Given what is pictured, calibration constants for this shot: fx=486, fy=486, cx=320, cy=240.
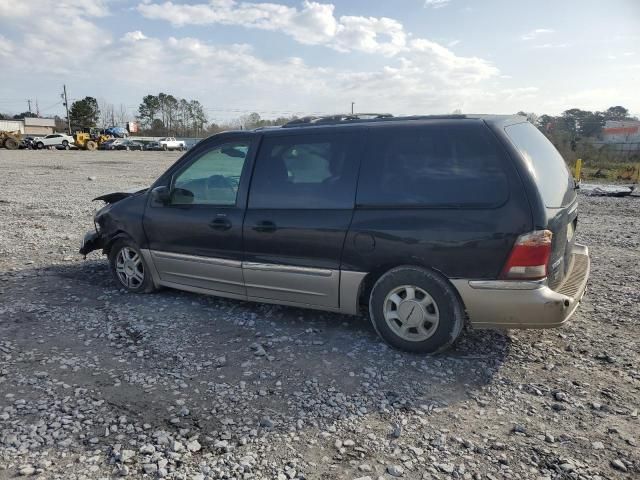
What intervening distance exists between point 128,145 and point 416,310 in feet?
198

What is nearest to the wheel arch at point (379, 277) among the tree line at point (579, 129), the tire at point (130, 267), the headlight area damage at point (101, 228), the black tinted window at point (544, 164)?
the black tinted window at point (544, 164)

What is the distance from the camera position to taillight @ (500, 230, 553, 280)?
11.4 feet

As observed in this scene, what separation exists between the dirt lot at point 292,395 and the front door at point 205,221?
374mm

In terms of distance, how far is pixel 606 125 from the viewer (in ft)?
155

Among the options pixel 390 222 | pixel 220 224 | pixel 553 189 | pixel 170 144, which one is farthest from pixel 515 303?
pixel 170 144

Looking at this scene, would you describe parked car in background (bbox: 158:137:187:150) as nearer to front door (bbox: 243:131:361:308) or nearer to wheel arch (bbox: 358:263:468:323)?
front door (bbox: 243:131:361:308)

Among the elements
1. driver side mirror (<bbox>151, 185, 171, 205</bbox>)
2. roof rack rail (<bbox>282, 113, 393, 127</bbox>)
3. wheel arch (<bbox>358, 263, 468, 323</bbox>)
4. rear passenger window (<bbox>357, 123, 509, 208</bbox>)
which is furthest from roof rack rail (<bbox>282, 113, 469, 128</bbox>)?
driver side mirror (<bbox>151, 185, 171, 205</bbox>)

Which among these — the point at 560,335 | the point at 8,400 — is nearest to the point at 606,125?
the point at 560,335

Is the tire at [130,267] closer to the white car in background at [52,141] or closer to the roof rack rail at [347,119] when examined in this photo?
the roof rack rail at [347,119]

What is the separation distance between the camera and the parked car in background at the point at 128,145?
56.8 m

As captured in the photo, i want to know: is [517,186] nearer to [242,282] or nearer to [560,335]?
[560,335]

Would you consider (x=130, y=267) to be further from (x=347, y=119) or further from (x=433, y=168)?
(x=433, y=168)

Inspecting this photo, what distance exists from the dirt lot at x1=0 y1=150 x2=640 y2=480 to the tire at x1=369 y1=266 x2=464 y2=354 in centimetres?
15

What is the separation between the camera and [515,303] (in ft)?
11.7
